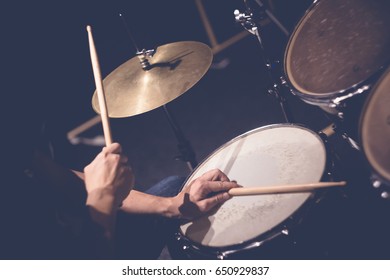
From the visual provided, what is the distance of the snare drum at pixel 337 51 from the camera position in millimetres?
1086

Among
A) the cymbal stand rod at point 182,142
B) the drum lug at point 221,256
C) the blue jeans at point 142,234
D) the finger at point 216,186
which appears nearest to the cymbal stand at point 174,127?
the cymbal stand rod at point 182,142

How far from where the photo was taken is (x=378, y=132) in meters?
0.85

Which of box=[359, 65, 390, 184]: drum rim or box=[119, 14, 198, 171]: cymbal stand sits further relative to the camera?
box=[119, 14, 198, 171]: cymbal stand

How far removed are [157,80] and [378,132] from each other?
0.91 m

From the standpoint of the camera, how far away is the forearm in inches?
47.1

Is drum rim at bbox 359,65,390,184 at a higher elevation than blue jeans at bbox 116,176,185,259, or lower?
higher

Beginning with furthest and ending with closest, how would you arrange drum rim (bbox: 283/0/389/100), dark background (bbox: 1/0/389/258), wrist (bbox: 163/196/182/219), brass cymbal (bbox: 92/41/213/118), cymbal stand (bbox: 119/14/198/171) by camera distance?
dark background (bbox: 1/0/389/258) < cymbal stand (bbox: 119/14/198/171) < brass cymbal (bbox: 92/41/213/118) < wrist (bbox: 163/196/182/219) < drum rim (bbox: 283/0/389/100)

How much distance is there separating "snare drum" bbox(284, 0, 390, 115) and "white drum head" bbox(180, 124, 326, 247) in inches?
6.2

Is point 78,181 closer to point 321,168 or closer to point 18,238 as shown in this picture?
point 18,238

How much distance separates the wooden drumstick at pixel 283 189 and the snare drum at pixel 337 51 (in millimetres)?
291

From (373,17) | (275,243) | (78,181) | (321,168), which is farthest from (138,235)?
(373,17)

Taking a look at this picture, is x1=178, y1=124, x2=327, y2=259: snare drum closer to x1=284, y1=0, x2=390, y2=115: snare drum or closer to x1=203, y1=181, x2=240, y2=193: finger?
x1=203, y1=181, x2=240, y2=193: finger

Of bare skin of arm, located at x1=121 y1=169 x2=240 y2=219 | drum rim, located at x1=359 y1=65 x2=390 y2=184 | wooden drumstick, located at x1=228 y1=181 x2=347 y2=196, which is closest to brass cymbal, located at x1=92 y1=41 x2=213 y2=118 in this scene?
bare skin of arm, located at x1=121 y1=169 x2=240 y2=219
